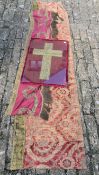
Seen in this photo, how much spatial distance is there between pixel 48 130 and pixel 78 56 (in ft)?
7.24

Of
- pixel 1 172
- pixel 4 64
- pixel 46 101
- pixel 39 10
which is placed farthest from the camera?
pixel 39 10

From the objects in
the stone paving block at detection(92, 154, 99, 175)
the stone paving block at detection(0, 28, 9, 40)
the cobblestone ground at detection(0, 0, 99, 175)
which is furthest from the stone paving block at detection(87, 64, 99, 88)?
the stone paving block at detection(0, 28, 9, 40)

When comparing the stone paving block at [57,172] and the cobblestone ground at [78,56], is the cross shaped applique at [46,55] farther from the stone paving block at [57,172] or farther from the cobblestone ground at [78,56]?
the stone paving block at [57,172]

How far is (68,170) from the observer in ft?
14.1

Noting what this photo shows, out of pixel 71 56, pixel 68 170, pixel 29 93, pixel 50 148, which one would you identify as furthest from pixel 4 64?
pixel 68 170

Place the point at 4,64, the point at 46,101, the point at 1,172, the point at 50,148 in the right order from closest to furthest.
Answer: the point at 1,172 → the point at 50,148 → the point at 46,101 → the point at 4,64

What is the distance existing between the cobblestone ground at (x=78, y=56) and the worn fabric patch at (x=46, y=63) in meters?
0.25

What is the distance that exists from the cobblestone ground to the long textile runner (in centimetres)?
11

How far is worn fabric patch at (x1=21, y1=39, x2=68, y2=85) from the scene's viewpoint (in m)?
5.79

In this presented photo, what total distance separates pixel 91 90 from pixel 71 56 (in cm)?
112

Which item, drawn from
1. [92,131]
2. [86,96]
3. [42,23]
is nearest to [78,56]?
[86,96]

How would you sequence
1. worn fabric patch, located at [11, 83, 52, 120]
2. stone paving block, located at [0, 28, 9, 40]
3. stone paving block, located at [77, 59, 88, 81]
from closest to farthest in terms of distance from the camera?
worn fabric patch, located at [11, 83, 52, 120] → stone paving block, located at [77, 59, 88, 81] → stone paving block, located at [0, 28, 9, 40]

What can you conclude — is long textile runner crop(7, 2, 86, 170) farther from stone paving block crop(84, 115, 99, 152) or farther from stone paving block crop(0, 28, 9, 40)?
stone paving block crop(0, 28, 9, 40)

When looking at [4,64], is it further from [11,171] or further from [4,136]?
[11,171]
